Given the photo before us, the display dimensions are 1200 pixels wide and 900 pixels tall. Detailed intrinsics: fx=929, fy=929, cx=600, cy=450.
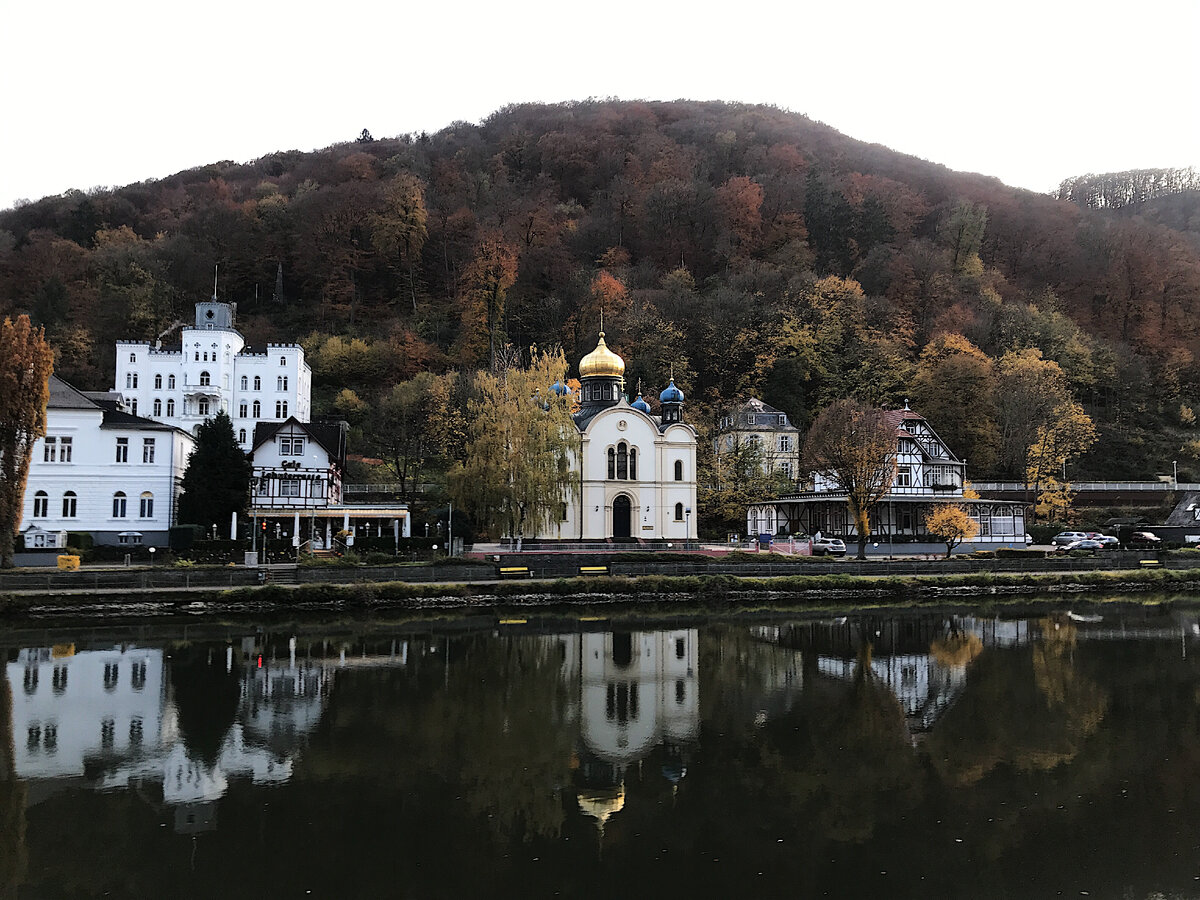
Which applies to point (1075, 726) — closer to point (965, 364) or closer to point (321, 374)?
point (965, 364)

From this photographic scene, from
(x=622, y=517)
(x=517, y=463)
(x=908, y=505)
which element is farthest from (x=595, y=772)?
(x=908, y=505)

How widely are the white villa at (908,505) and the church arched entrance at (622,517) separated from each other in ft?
29.4

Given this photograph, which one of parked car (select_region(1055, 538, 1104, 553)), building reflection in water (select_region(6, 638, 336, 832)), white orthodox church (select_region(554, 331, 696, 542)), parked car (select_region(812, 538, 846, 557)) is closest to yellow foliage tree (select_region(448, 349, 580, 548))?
white orthodox church (select_region(554, 331, 696, 542))

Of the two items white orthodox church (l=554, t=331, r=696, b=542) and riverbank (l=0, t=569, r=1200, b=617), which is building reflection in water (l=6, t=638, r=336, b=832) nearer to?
riverbank (l=0, t=569, r=1200, b=617)

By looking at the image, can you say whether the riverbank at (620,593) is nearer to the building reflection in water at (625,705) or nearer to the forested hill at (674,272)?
the building reflection in water at (625,705)

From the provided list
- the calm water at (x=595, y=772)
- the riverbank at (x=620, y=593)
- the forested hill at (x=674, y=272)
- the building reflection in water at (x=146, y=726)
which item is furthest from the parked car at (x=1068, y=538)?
the building reflection in water at (x=146, y=726)

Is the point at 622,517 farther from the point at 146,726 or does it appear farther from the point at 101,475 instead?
the point at 146,726

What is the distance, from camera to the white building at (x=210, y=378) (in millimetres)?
59750

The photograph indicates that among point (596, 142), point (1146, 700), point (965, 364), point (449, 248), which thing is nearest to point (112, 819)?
point (1146, 700)

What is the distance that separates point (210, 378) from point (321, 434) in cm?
1644

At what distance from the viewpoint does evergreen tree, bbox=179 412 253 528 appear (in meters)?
40.8

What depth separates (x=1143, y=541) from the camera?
4788cm

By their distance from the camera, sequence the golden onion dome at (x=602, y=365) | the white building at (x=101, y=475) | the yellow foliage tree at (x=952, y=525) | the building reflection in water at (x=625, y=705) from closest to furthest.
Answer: the building reflection in water at (x=625, y=705) < the white building at (x=101, y=475) < the yellow foliage tree at (x=952, y=525) < the golden onion dome at (x=602, y=365)

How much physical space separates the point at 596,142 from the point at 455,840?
10393 cm
